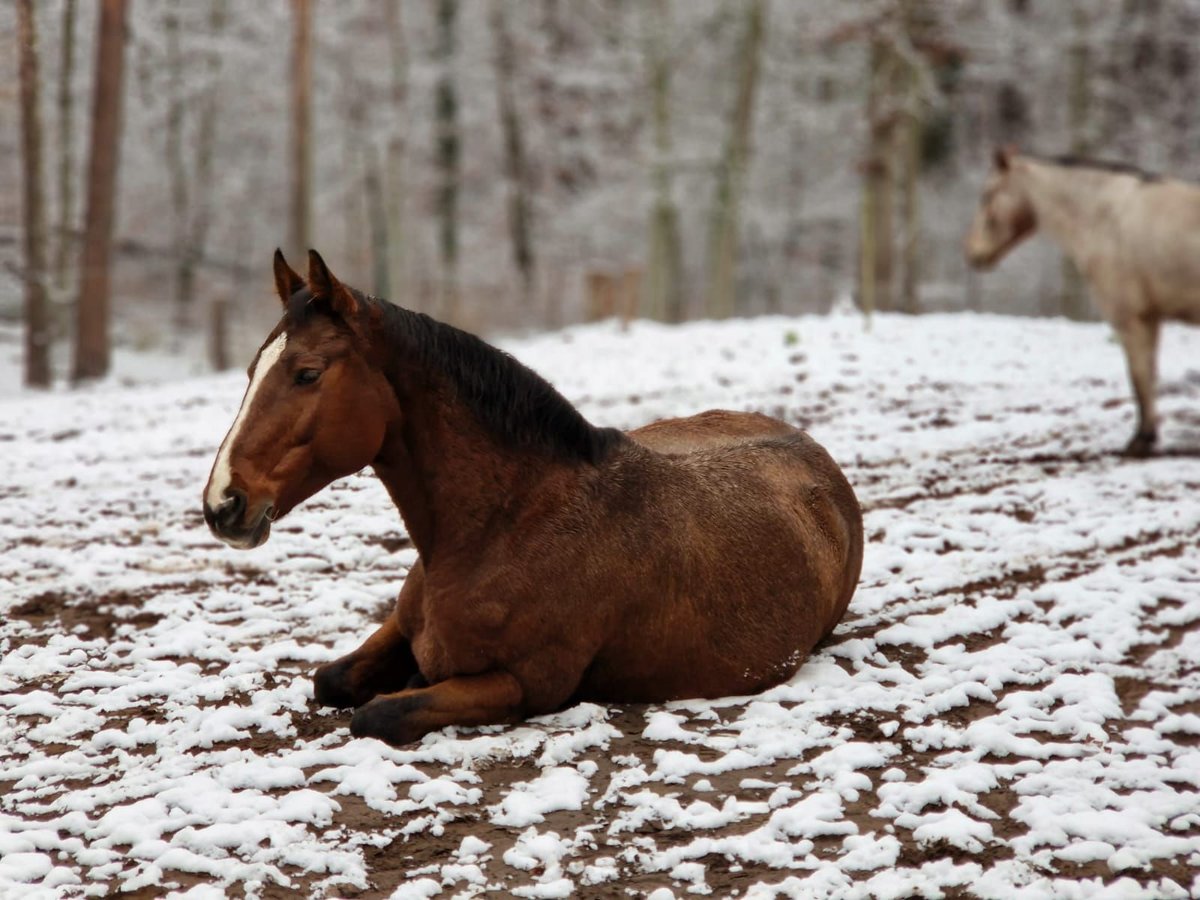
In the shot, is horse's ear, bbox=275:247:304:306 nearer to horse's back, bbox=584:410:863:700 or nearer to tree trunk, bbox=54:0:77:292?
horse's back, bbox=584:410:863:700

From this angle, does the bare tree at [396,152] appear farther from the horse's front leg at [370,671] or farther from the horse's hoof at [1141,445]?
the horse's front leg at [370,671]

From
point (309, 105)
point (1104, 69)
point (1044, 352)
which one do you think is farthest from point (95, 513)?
point (1104, 69)

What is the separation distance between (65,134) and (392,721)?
53.3 feet

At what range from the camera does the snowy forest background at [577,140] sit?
74.1ft

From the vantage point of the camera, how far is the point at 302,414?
3604 mm

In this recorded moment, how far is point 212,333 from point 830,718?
610 inches

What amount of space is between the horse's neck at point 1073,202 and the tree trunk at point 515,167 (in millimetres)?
17422

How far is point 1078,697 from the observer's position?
14.6 ft

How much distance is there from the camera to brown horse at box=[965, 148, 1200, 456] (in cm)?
851

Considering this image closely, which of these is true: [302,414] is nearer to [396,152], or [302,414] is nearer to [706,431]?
[706,431]

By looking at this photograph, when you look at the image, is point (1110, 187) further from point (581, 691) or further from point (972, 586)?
point (581, 691)

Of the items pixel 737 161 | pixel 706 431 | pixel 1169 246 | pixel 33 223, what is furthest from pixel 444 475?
pixel 737 161

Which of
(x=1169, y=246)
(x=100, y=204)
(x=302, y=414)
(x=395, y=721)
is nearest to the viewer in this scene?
(x=302, y=414)

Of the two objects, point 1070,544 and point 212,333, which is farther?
point 212,333
